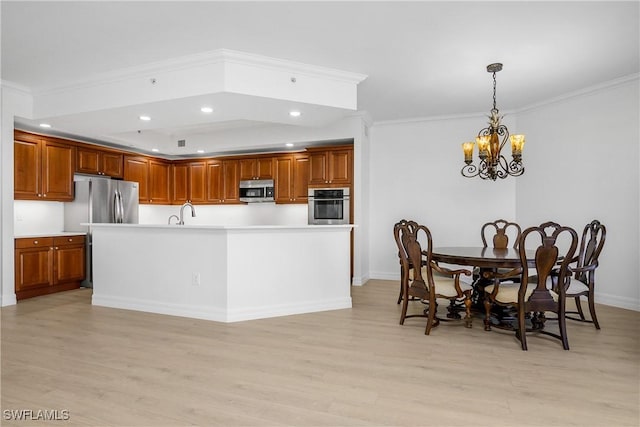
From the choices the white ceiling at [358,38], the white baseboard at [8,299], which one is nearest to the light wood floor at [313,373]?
the white baseboard at [8,299]

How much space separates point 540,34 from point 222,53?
2.84 meters

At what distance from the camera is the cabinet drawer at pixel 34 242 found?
462 cm

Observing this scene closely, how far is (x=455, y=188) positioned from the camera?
19.3 ft

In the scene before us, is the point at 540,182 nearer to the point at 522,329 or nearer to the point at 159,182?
the point at 522,329

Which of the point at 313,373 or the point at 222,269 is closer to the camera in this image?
the point at 313,373

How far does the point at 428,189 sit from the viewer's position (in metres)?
6.02

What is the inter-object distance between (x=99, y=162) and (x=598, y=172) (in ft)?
23.2

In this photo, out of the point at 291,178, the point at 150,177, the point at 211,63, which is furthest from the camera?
the point at 150,177

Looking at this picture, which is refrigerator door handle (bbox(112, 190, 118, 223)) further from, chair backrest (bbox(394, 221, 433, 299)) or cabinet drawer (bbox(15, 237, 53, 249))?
chair backrest (bbox(394, 221, 433, 299))

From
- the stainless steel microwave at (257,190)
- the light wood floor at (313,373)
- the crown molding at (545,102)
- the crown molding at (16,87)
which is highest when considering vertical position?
the crown molding at (545,102)

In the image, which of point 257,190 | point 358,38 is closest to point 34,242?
point 257,190

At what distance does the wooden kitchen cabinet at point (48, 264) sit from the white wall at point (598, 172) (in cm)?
659

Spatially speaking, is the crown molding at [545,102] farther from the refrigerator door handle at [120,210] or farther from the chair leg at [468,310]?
the refrigerator door handle at [120,210]

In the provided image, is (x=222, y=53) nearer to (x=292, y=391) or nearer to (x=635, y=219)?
(x=292, y=391)
